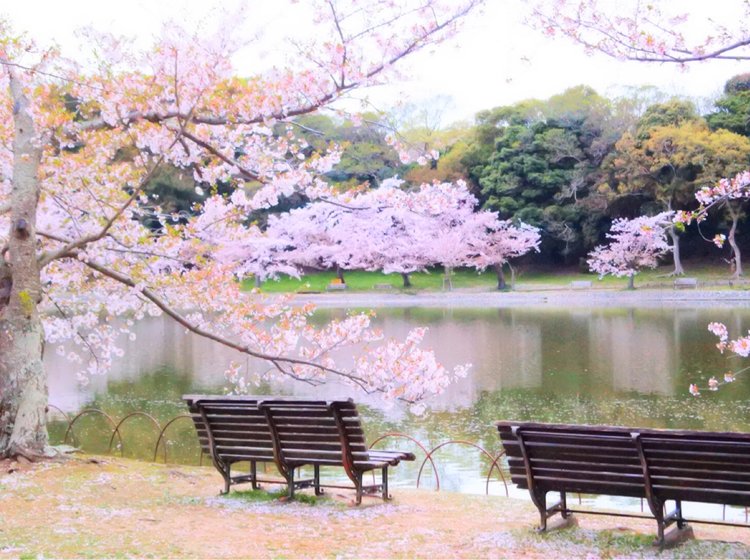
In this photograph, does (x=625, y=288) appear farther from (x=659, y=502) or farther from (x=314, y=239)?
(x=659, y=502)

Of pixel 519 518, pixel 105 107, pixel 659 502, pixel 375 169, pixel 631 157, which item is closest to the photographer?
pixel 659 502

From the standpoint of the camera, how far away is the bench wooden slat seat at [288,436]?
18.2 ft

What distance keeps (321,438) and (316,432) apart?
0.05m

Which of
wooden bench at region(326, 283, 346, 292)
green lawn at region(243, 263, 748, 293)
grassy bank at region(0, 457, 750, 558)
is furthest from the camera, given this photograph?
wooden bench at region(326, 283, 346, 292)

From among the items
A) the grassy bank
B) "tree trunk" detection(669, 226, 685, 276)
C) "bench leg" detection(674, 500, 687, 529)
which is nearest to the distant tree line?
"tree trunk" detection(669, 226, 685, 276)

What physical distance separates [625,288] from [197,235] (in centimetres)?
3075

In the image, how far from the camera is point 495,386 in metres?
15.2

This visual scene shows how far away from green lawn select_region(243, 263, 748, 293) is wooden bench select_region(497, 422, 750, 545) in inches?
1273

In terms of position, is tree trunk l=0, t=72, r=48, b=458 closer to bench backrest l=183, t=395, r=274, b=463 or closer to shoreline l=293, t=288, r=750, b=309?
bench backrest l=183, t=395, r=274, b=463

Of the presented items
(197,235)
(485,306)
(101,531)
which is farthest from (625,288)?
(101,531)

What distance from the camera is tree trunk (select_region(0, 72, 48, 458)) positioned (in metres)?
6.98

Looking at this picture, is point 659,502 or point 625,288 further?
point 625,288

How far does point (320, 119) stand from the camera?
154 ft

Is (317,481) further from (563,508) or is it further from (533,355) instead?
(533,355)
